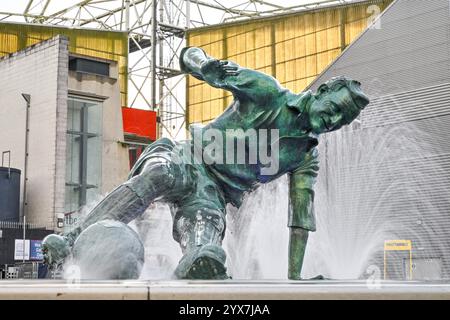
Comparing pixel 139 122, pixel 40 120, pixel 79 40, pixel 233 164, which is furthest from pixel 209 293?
pixel 79 40

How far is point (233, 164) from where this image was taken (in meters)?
6.91

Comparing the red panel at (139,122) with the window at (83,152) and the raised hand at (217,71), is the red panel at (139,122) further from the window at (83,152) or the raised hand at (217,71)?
the raised hand at (217,71)

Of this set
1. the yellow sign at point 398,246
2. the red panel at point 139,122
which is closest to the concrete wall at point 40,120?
the red panel at point 139,122

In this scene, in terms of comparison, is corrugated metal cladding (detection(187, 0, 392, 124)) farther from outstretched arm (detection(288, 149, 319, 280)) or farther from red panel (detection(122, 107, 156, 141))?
outstretched arm (detection(288, 149, 319, 280))

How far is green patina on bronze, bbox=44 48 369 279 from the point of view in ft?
21.5

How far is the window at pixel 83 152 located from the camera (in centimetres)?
3797

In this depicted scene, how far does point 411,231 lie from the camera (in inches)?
1094

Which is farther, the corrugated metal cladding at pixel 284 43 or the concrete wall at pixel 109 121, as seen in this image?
the corrugated metal cladding at pixel 284 43

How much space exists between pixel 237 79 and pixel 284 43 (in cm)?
4032

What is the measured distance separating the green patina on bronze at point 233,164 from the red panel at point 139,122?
3758cm

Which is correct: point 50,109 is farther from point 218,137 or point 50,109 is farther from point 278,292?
point 278,292

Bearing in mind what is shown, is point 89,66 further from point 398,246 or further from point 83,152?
point 398,246

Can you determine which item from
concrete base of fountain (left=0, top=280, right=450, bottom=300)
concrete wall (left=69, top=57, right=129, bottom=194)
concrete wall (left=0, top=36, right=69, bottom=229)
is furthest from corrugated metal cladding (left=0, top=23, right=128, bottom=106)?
concrete base of fountain (left=0, top=280, right=450, bottom=300)

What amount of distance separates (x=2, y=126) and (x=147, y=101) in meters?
11.4
